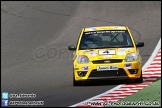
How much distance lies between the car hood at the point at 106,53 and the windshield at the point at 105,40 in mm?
298

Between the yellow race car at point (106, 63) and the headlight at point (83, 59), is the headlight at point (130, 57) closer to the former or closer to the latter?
the yellow race car at point (106, 63)

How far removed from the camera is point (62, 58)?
829 inches

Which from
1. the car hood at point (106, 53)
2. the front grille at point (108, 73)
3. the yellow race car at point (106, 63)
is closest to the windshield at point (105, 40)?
the yellow race car at point (106, 63)

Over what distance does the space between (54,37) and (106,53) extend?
35.7 feet

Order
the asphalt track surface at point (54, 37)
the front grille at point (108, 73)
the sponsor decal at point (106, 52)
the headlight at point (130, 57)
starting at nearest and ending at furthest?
the asphalt track surface at point (54, 37)
the front grille at point (108, 73)
the headlight at point (130, 57)
the sponsor decal at point (106, 52)

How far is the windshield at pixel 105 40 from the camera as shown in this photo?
620 inches

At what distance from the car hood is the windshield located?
0.30 m

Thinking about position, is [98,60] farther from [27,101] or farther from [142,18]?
[142,18]

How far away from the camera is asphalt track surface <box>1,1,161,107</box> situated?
14648mm

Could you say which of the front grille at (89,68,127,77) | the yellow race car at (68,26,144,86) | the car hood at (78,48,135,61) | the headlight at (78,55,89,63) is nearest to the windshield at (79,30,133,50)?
the yellow race car at (68,26,144,86)

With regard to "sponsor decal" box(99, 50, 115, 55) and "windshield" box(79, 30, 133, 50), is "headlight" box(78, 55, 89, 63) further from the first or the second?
"windshield" box(79, 30, 133, 50)

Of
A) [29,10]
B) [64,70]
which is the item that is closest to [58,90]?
[64,70]

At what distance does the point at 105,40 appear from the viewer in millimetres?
16125

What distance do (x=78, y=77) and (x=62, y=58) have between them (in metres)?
6.08
